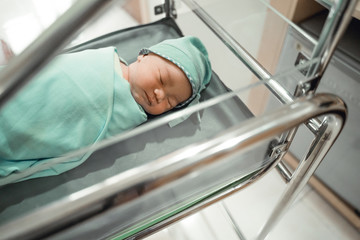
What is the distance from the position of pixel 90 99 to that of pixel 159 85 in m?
0.18

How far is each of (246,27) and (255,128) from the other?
66 centimetres

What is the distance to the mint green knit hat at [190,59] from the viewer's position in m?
0.76

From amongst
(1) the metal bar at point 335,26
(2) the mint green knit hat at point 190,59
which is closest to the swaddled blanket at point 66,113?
(2) the mint green knit hat at point 190,59

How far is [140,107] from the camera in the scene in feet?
2.53

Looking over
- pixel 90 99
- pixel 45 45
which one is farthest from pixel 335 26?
pixel 90 99

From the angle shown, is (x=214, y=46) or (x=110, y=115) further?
(x=214, y=46)

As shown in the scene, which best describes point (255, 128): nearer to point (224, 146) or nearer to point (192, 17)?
point (224, 146)

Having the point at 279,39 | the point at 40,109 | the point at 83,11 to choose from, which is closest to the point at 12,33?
the point at 40,109

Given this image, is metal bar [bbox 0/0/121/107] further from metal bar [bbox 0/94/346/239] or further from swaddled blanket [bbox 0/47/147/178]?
swaddled blanket [bbox 0/47/147/178]

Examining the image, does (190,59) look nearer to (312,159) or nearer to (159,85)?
(159,85)

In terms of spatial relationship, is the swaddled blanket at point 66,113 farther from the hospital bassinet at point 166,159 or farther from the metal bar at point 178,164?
the metal bar at point 178,164

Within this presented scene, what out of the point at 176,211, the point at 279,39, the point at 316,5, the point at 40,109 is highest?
the point at 316,5

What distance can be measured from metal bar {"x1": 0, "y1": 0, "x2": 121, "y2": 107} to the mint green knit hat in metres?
0.47

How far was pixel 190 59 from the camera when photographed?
30.6 inches
